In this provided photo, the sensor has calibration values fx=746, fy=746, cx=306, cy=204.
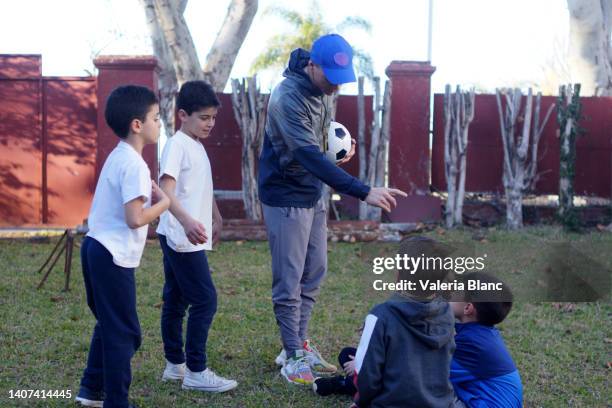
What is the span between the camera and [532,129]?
10.7 m

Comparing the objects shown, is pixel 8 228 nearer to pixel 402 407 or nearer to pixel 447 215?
pixel 447 215

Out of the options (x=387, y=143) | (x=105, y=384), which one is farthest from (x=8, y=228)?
(x=105, y=384)

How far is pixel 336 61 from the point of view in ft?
13.9

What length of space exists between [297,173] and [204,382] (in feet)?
4.34

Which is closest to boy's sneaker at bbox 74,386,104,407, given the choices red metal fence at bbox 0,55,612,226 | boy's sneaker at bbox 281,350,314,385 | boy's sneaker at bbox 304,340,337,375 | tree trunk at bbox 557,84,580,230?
boy's sneaker at bbox 281,350,314,385

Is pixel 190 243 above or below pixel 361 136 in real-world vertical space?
below

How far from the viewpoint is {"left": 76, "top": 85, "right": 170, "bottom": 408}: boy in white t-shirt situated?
3441mm

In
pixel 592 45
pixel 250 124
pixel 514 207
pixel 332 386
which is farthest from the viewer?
pixel 592 45

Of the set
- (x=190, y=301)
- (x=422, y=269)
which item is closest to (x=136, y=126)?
(x=190, y=301)

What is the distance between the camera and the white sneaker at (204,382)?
4188 mm

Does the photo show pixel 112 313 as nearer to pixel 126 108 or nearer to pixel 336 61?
pixel 126 108

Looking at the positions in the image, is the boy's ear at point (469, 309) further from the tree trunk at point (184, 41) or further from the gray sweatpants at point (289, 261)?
the tree trunk at point (184, 41)

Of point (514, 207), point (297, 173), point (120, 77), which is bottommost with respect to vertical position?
point (514, 207)

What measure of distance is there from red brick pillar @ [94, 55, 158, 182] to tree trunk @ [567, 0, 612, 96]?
7.90 m
